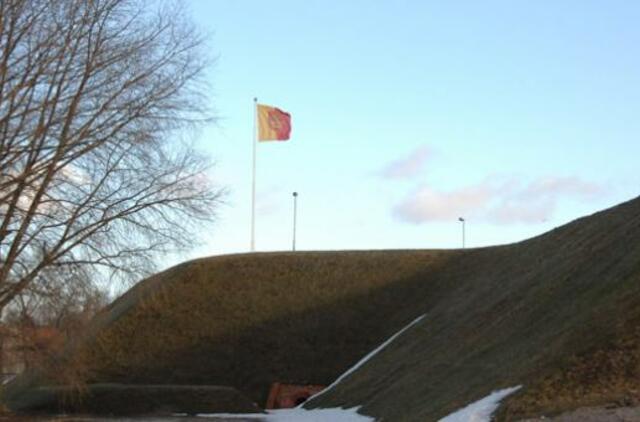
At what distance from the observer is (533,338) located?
22.1 metres

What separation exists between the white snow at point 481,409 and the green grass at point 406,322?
0.37m

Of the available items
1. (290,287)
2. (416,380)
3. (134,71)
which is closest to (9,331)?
(134,71)

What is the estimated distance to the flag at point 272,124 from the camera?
5225cm

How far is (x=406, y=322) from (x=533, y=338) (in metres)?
22.4

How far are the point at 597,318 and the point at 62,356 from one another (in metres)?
14.9

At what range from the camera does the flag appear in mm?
52250

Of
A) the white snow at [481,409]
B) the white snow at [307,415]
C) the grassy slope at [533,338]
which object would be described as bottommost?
the white snow at [307,415]

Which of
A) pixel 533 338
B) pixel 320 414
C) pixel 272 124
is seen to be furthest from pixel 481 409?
pixel 272 124

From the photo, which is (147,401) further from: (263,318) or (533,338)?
(533,338)

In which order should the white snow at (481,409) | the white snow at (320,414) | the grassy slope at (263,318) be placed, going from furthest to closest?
the grassy slope at (263,318), the white snow at (320,414), the white snow at (481,409)

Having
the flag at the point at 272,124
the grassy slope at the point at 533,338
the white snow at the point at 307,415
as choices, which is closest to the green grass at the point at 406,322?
the grassy slope at the point at 533,338

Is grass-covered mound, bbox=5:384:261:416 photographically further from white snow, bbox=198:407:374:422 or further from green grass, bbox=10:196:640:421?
green grass, bbox=10:196:640:421

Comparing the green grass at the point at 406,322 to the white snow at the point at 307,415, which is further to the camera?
the white snow at the point at 307,415

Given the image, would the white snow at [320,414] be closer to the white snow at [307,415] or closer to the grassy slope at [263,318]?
the white snow at [307,415]
